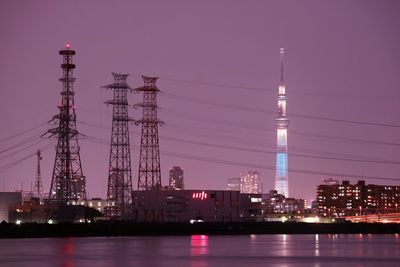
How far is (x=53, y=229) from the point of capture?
480 feet

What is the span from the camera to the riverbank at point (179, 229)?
482 ft

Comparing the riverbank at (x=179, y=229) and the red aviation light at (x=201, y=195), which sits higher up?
the red aviation light at (x=201, y=195)

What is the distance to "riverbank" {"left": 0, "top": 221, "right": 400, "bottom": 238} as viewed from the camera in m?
147

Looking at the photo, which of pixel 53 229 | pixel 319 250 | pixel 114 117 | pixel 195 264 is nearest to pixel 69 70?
pixel 114 117

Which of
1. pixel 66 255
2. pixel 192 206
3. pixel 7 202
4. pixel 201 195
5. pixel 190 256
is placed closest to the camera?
pixel 190 256

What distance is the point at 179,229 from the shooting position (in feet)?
543

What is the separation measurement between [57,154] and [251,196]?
57217mm

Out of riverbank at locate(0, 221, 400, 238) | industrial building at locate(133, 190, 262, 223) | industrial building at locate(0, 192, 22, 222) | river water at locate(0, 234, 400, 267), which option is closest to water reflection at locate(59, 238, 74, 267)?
river water at locate(0, 234, 400, 267)

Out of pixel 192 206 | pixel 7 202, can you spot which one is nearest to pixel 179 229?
pixel 192 206

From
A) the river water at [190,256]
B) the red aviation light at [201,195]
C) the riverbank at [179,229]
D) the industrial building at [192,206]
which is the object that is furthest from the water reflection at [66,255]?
the red aviation light at [201,195]

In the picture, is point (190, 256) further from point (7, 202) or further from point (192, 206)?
point (192, 206)

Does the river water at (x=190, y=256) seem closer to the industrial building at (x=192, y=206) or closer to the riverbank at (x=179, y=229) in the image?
the riverbank at (x=179, y=229)

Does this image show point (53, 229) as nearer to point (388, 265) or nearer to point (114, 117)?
point (114, 117)

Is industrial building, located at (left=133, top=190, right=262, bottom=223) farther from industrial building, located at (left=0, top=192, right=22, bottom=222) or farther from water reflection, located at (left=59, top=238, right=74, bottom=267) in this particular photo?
water reflection, located at (left=59, top=238, right=74, bottom=267)
